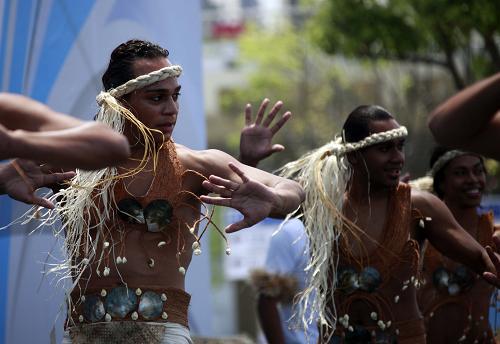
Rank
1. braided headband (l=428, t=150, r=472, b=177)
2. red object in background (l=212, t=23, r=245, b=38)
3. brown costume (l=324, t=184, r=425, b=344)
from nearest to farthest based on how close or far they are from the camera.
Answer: brown costume (l=324, t=184, r=425, b=344), braided headband (l=428, t=150, r=472, b=177), red object in background (l=212, t=23, r=245, b=38)

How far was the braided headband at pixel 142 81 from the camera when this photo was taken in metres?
4.61

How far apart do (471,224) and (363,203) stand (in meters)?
1.16

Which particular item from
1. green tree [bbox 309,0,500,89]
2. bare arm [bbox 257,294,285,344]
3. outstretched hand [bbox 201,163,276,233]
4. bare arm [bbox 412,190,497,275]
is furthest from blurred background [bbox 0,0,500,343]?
bare arm [bbox 412,190,497,275]

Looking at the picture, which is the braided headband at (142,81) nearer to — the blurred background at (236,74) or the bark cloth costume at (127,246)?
the bark cloth costume at (127,246)

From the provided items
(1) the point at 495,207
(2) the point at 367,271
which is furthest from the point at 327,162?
(1) the point at 495,207

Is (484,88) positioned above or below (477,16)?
below

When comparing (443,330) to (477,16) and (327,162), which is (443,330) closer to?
(327,162)

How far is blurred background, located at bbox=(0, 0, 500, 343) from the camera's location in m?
5.72

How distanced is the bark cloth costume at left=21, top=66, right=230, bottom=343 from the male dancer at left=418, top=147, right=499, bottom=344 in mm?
2196

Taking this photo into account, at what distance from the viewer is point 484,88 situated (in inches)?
136

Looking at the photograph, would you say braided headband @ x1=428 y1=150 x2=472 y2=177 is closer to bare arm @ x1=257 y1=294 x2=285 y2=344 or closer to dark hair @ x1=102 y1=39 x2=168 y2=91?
bare arm @ x1=257 y1=294 x2=285 y2=344

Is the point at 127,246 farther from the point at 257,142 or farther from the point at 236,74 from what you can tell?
the point at 236,74

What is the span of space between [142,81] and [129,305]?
96 cm

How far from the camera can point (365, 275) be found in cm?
541
